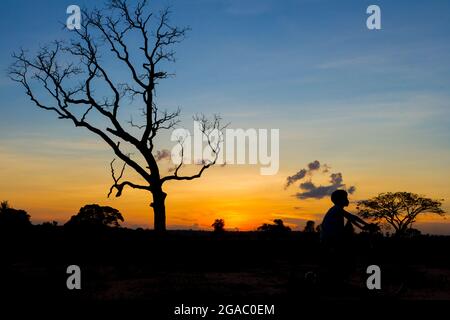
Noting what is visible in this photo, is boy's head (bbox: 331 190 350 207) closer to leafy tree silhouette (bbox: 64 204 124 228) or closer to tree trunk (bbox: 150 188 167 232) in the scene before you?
Answer: tree trunk (bbox: 150 188 167 232)

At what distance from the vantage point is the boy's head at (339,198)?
9153mm

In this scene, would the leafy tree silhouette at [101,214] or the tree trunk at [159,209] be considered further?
the leafy tree silhouette at [101,214]

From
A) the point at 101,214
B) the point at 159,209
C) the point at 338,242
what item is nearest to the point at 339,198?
the point at 338,242

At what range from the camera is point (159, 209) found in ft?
88.8

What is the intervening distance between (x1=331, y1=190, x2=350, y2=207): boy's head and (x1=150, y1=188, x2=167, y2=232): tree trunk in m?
18.6

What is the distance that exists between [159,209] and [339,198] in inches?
741

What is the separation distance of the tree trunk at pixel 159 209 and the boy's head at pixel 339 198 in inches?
732

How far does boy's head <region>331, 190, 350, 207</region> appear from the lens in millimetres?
9153

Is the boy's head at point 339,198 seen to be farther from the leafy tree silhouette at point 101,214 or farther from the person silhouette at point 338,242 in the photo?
the leafy tree silhouette at point 101,214

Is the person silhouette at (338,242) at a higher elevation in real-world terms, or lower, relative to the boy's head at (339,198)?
lower

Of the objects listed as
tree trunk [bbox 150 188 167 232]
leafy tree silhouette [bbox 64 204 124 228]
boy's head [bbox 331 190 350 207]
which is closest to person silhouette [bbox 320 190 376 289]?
boy's head [bbox 331 190 350 207]

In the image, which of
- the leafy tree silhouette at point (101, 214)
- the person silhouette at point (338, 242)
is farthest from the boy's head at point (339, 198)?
the leafy tree silhouette at point (101, 214)
